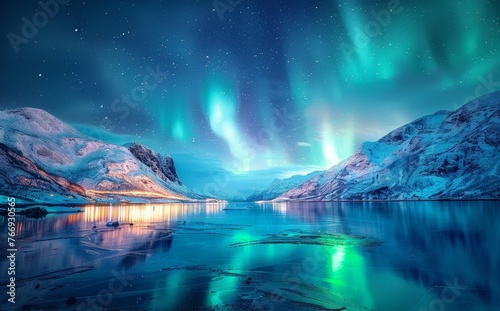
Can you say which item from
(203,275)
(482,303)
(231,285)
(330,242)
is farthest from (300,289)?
(330,242)

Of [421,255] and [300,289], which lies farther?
[421,255]

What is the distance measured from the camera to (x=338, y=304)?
40.5 feet

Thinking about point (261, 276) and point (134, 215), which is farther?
point (134, 215)

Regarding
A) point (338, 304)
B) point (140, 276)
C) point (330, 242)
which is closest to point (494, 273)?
point (338, 304)

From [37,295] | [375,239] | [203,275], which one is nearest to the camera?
[37,295]

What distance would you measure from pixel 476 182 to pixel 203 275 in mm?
226872

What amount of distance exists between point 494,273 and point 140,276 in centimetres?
2083

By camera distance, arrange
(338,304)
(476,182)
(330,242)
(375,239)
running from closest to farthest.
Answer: (338,304) → (330,242) → (375,239) → (476,182)

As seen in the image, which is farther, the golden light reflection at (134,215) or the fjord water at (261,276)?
the golden light reflection at (134,215)

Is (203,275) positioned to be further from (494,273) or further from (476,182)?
(476,182)

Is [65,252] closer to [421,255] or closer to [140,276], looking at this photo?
[140,276]

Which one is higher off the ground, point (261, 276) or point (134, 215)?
point (134, 215)

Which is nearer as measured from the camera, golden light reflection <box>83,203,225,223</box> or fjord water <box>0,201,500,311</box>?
fjord water <box>0,201,500,311</box>

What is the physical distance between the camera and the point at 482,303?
40.7 ft
